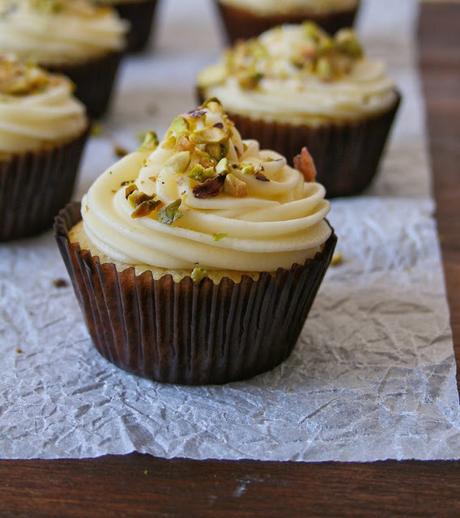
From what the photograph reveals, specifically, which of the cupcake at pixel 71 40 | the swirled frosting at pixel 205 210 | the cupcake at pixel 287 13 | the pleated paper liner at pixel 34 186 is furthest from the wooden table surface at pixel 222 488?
the cupcake at pixel 287 13

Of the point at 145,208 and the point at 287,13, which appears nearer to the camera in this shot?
the point at 145,208

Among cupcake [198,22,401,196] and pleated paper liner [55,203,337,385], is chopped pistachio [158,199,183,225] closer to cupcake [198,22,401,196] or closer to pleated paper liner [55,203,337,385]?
pleated paper liner [55,203,337,385]

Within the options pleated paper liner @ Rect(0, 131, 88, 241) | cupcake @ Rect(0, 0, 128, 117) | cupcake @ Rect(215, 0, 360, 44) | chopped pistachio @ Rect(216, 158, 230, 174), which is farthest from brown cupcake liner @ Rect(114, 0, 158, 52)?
chopped pistachio @ Rect(216, 158, 230, 174)

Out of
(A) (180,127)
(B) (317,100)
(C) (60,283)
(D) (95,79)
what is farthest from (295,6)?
(A) (180,127)

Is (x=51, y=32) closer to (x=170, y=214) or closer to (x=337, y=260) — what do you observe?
(x=337, y=260)

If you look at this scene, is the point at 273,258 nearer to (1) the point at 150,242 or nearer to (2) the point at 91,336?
(1) the point at 150,242

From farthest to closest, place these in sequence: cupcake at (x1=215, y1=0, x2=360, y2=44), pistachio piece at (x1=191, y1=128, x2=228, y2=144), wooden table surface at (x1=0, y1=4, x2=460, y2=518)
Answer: cupcake at (x1=215, y1=0, x2=360, y2=44)
pistachio piece at (x1=191, y1=128, x2=228, y2=144)
wooden table surface at (x1=0, y1=4, x2=460, y2=518)

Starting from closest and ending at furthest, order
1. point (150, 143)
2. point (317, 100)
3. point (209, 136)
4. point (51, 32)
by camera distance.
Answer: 1. point (209, 136)
2. point (150, 143)
3. point (317, 100)
4. point (51, 32)

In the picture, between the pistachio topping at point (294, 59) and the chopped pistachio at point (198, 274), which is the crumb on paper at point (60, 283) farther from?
the pistachio topping at point (294, 59)

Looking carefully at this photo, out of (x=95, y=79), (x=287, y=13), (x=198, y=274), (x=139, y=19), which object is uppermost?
(x=198, y=274)
